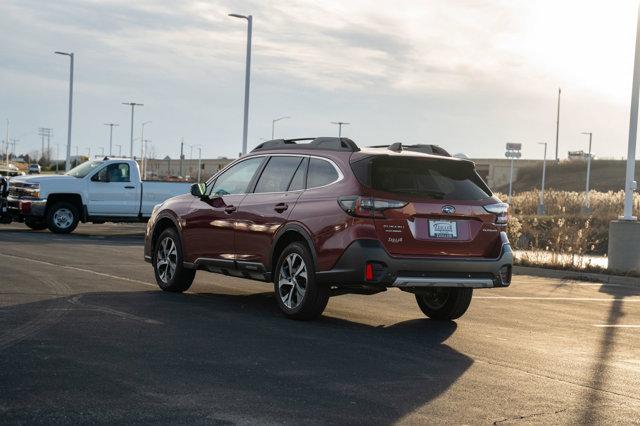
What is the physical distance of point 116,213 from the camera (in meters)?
27.2

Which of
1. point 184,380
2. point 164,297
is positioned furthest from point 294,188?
point 184,380

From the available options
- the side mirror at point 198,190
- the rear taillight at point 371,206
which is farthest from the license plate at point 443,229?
the side mirror at point 198,190

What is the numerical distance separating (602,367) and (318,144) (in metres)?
4.08

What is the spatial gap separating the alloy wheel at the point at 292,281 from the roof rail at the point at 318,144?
1240 millimetres

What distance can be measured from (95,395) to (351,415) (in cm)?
167

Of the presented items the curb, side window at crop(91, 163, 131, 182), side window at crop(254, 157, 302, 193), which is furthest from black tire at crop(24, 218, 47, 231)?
side window at crop(254, 157, 302, 193)

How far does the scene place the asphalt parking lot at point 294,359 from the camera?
20.1ft

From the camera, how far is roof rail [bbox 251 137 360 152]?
33.4ft

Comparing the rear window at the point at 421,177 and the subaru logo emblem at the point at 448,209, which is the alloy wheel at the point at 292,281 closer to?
the rear window at the point at 421,177

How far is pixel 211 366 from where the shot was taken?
7355mm

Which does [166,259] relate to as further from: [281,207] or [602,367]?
[602,367]

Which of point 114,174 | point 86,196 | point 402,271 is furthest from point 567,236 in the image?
point 86,196

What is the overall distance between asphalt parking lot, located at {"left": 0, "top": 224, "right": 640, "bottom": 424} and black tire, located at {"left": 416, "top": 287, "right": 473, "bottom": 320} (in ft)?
0.56

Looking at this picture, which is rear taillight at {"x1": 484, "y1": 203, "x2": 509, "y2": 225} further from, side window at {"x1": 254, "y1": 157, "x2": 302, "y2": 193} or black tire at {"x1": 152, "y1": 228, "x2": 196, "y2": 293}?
black tire at {"x1": 152, "y1": 228, "x2": 196, "y2": 293}
